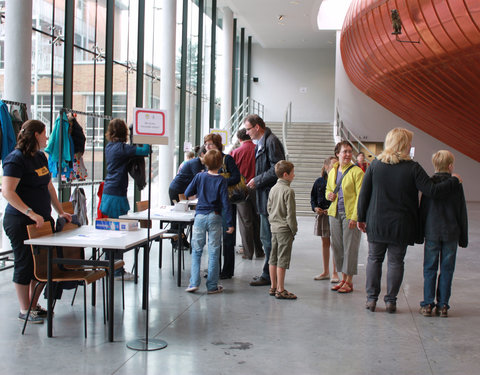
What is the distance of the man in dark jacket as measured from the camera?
5672mm

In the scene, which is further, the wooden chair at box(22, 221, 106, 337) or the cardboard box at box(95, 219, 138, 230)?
the cardboard box at box(95, 219, 138, 230)

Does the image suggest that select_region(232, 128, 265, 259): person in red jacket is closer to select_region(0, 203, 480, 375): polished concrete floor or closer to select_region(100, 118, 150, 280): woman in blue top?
select_region(0, 203, 480, 375): polished concrete floor

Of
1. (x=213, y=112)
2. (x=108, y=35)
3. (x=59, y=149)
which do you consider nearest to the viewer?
(x=59, y=149)

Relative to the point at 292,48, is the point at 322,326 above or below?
below

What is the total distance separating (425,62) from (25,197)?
990 centimetres

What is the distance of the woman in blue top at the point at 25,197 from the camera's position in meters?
4.00

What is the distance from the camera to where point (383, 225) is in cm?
460

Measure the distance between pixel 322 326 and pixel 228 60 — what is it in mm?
16567

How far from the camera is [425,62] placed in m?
11.7

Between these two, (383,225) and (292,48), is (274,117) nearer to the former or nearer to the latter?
(292,48)

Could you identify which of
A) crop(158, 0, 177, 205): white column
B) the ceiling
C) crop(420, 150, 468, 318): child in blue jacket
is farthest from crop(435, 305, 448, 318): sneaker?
the ceiling

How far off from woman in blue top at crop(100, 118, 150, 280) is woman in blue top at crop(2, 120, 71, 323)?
4.09 ft

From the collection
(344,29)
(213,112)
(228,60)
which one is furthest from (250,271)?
(228,60)

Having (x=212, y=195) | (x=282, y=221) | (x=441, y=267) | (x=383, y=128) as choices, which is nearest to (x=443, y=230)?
(x=441, y=267)
